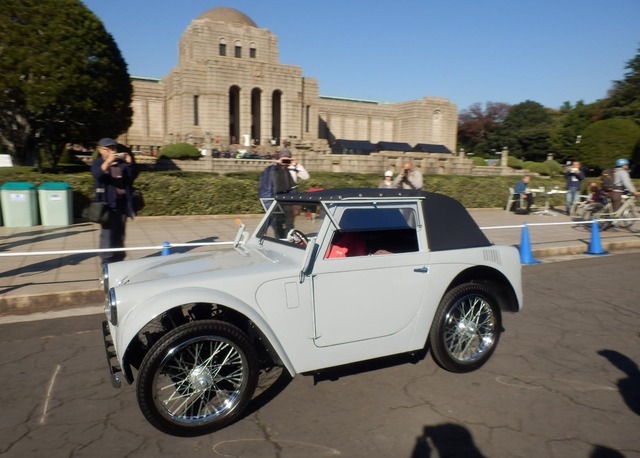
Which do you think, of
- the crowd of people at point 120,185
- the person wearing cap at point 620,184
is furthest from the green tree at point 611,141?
the crowd of people at point 120,185

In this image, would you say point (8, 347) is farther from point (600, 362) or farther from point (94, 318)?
point (600, 362)

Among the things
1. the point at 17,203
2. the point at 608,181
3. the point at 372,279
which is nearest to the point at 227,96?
the point at 17,203

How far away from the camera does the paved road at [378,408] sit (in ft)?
9.30

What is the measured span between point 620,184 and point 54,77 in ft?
60.1

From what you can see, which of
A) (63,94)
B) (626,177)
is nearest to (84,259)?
(63,94)

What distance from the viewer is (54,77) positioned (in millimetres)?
15531

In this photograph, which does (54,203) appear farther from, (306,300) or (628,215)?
(628,215)

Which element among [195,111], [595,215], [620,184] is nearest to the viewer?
[620,184]

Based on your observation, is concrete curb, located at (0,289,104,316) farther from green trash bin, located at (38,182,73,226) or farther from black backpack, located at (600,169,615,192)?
black backpack, located at (600,169,615,192)

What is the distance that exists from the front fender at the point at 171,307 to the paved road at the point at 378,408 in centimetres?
56

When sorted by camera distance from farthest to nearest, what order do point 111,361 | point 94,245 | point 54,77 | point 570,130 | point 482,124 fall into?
point 482,124, point 570,130, point 54,77, point 94,245, point 111,361

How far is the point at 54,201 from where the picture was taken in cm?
1110

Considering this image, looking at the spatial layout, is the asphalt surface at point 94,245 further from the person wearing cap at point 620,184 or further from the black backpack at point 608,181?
the black backpack at point 608,181

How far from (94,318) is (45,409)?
7.20 feet
